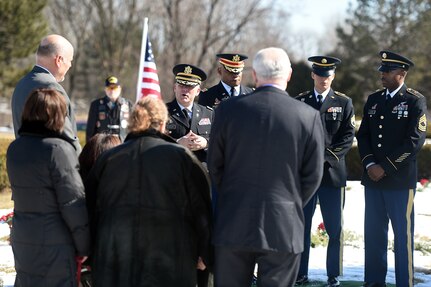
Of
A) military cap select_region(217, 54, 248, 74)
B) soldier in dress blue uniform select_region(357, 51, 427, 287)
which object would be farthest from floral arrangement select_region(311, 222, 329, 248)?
military cap select_region(217, 54, 248, 74)

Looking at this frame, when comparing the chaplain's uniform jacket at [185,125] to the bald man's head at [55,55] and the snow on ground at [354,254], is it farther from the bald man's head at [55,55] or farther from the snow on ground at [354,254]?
the snow on ground at [354,254]

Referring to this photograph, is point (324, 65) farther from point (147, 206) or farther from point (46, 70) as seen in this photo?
point (147, 206)

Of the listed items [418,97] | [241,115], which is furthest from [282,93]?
[418,97]

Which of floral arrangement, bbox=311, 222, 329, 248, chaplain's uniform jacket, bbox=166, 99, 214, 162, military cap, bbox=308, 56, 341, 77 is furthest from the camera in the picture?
floral arrangement, bbox=311, 222, 329, 248

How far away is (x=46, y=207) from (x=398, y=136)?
3445 millimetres

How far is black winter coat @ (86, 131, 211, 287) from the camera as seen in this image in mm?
4570

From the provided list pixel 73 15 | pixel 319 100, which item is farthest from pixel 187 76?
pixel 73 15

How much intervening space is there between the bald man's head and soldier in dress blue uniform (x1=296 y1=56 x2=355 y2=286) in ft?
8.71

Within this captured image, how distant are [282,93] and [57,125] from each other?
143cm

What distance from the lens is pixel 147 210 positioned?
459 cm

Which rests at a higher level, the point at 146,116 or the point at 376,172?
the point at 146,116

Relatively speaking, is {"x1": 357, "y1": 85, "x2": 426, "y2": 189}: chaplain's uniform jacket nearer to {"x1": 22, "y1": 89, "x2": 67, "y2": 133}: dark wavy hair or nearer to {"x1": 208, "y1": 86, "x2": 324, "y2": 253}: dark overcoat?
{"x1": 208, "y1": 86, "x2": 324, "y2": 253}: dark overcoat

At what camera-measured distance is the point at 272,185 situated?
445 centimetres

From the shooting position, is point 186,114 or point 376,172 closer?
point 376,172
